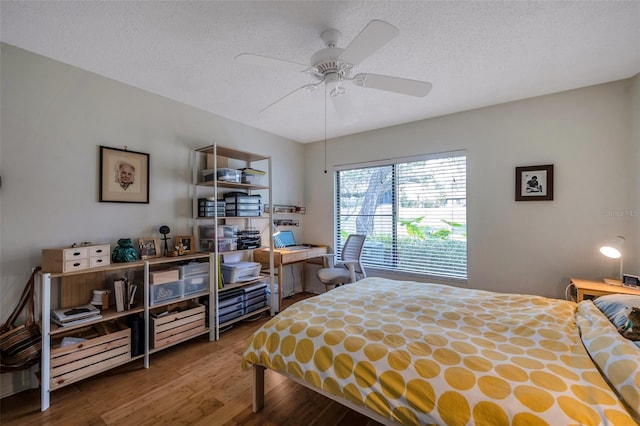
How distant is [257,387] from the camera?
1769 mm

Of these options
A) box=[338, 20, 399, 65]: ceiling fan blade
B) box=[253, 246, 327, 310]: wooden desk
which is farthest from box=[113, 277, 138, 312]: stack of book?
box=[338, 20, 399, 65]: ceiling fan blade

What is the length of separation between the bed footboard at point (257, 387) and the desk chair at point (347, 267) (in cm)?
176

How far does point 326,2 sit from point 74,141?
221cm

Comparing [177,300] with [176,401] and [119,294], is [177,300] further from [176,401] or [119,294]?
[176,401]

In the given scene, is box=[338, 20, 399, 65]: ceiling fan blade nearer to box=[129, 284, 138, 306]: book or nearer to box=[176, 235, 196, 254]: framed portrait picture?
box=[176, 235, 196, 254]: framed portrait picture

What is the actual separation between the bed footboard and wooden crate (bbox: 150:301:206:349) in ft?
3.73

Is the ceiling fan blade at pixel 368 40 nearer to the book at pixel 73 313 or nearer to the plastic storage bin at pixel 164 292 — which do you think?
the plastic storage bin at pixel 164 292

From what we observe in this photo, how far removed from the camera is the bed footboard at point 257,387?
69.2 inches

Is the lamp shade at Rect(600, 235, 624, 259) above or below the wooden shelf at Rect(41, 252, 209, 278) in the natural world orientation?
above

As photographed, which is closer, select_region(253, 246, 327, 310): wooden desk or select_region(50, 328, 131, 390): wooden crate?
select_region(50, 328, 131, 390): wooden crate

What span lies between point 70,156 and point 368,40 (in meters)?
2.42

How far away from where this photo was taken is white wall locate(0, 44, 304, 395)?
1954 millimetres

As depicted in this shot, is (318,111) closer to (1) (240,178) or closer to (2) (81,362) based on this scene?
(1) (240,178)

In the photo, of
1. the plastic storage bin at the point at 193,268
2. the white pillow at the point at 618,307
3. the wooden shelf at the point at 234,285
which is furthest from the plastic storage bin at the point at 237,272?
the white pillow at the point at 618,307
